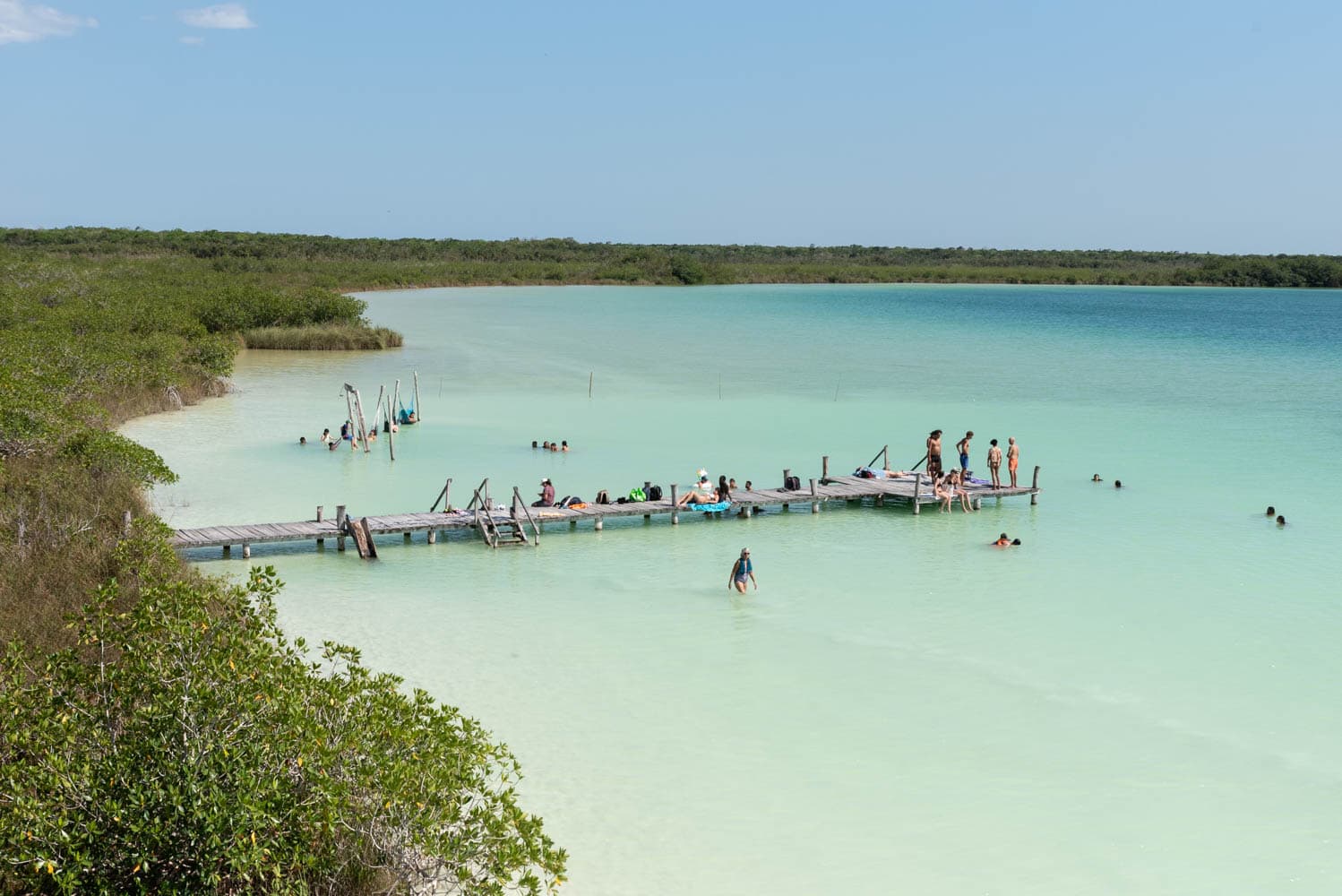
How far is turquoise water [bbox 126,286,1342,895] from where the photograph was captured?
11.2m

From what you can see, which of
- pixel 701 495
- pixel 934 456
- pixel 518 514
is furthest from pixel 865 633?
pixel 934 456

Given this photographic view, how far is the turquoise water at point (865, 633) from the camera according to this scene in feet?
36.7

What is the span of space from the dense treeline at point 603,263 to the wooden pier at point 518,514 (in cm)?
5222

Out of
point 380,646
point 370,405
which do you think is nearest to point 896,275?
point 370,405

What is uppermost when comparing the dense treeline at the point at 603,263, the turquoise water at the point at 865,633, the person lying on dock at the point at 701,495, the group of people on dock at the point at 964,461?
the dense treeline at the point at 603,263

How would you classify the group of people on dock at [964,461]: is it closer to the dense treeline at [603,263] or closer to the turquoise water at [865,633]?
the turquoise water at [865,633]

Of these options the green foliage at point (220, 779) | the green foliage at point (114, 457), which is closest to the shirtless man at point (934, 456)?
the green foliage at point (114, 457)

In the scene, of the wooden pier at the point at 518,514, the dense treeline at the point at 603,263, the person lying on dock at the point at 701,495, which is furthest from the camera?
the dense treeline at the point at 603,263

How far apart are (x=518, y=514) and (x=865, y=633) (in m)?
7.09

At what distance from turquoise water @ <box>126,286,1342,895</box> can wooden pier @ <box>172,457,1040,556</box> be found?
0.38 m

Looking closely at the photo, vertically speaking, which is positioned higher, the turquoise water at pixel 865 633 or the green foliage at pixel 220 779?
the green foliage at pixel 220 779

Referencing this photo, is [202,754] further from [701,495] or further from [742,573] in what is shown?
[701,495]

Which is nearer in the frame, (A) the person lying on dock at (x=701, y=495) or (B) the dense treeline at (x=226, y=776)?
(B) the dense treeline at (x=226, y=776)

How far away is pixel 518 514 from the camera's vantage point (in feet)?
69.8
